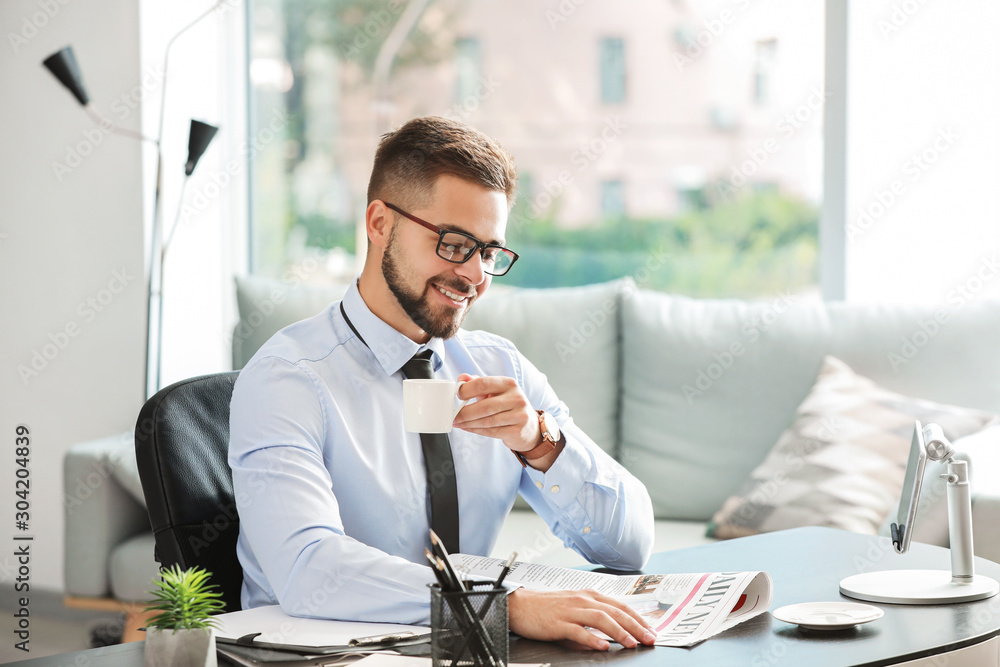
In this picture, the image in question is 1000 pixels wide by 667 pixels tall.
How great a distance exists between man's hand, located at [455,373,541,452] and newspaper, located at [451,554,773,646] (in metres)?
0.18

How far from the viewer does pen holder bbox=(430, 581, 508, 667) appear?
2.82ft

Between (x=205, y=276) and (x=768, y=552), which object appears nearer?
(x=768, y=552)

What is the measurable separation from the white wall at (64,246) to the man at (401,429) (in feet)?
7.09

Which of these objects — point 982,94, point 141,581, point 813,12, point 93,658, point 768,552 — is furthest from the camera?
point 813,12

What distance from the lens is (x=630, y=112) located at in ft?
11.1

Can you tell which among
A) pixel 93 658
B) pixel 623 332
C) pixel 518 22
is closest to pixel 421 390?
pixel 93 658

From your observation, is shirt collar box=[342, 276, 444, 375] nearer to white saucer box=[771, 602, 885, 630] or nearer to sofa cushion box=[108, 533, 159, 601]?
white saucer box=[771, 602, 885, 630]

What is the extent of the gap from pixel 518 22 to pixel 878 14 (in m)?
1.26

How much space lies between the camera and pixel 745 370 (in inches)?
107

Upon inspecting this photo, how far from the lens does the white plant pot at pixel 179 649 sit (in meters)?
0.87

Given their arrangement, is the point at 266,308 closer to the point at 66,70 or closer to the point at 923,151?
the point at 66,70

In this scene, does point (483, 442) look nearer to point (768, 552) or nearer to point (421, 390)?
point (421, 390)

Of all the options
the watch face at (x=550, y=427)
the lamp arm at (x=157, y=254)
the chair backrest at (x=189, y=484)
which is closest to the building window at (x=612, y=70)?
the lamp arm at (x=157, y=254)

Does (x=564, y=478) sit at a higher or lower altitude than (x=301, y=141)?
lower
